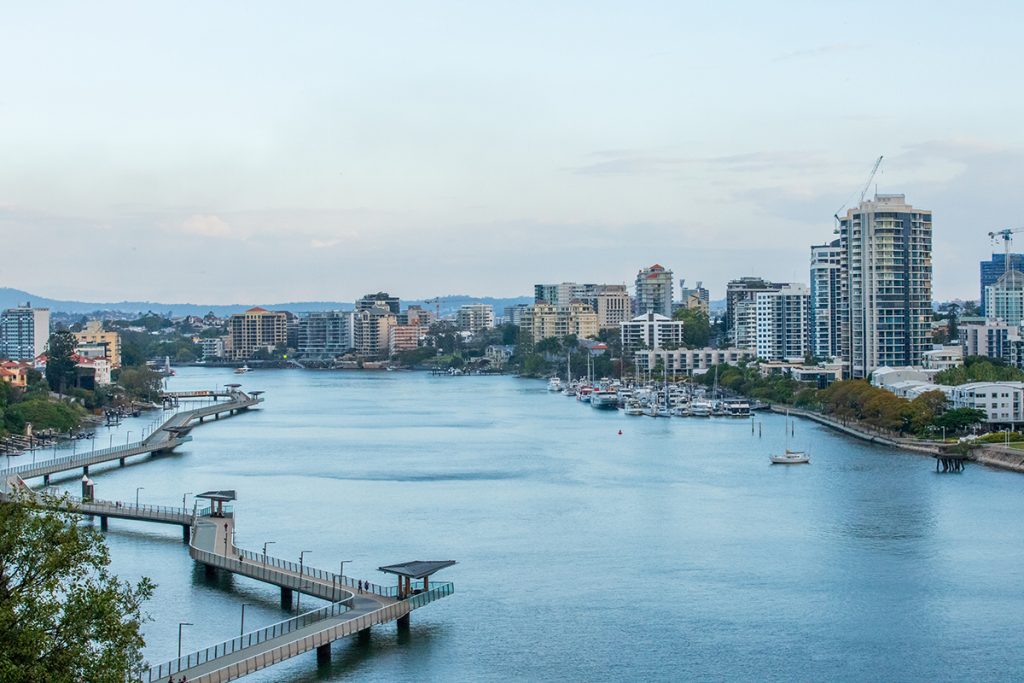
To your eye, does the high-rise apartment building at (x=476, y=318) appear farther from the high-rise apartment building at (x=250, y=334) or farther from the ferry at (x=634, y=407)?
the ferry at (x=634, y=407)

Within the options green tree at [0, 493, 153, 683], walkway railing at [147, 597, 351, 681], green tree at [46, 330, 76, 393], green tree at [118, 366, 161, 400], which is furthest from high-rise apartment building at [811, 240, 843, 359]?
green tree at [0, 493, 153, 683]

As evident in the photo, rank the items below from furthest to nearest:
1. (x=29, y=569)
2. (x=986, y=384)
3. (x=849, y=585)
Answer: (x=986, y=384) → (x=849, y=585) → (x=29, y=569)

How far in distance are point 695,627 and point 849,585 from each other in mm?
2046

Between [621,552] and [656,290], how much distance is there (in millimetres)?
52622

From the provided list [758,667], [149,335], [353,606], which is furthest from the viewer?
[149,335]

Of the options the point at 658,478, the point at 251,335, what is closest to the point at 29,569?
the point at 658,478

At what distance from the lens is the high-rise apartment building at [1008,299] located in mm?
45219

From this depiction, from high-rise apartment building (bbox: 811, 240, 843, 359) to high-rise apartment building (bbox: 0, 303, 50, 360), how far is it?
27605 mm

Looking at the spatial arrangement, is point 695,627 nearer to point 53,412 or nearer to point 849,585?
point 849,585

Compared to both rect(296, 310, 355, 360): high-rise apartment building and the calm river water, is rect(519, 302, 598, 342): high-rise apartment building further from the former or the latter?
the calm river water

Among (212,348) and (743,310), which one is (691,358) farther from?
(212,348)

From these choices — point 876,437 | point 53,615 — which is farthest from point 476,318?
point 53,615

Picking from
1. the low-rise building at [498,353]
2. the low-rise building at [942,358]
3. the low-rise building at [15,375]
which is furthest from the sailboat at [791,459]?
the low-rise building at [498,353]

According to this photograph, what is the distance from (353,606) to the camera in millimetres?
9898
